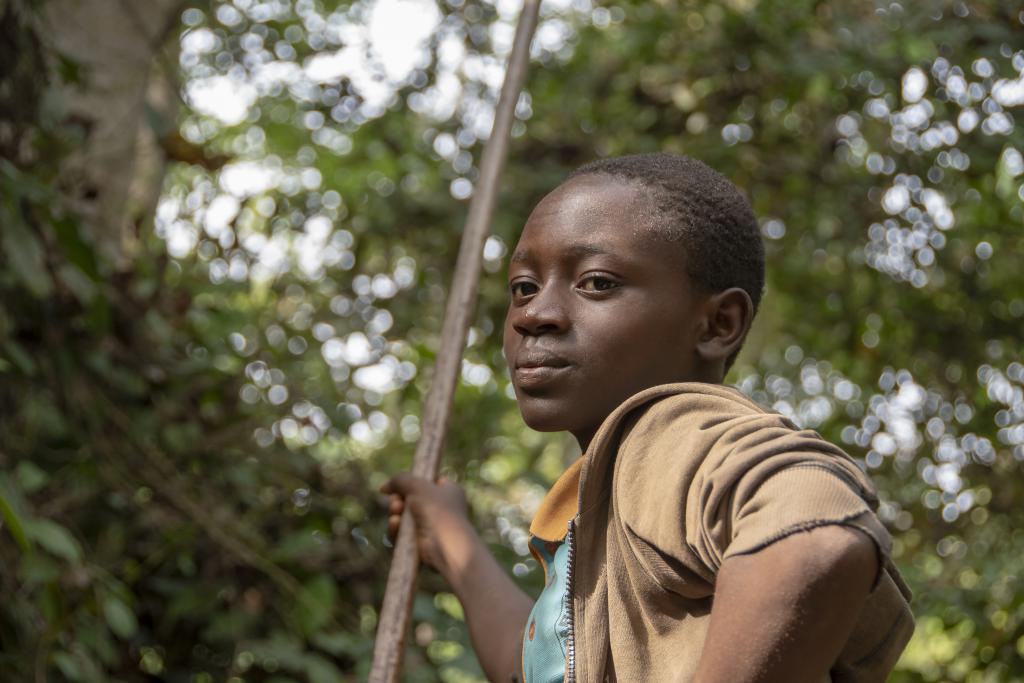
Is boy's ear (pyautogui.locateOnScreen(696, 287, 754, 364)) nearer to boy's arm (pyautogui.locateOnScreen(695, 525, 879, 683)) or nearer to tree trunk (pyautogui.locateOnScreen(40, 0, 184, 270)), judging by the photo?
boy's arm (pyautogui.locateOnScreen(695, 525, 879, 683))

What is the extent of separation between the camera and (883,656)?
122cm

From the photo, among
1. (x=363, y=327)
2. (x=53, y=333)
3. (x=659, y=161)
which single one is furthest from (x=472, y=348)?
(x=659, y=161)

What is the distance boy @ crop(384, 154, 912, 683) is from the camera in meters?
1.01

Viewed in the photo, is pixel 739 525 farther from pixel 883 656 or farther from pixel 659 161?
pixel 659 161

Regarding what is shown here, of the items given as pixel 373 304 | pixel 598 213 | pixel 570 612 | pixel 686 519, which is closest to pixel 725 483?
pixel 686 519

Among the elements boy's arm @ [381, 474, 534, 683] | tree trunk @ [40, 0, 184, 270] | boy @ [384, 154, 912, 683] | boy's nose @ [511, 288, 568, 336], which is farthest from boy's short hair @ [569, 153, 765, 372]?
tree trunk @ [40, 0, 184, 270]

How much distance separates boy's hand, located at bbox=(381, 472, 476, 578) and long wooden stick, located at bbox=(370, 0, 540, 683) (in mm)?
23

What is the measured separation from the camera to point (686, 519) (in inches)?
44.3

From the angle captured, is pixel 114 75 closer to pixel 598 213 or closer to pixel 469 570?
pixel 469 570

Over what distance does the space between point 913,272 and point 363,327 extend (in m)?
1.70

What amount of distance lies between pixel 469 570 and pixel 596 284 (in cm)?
74

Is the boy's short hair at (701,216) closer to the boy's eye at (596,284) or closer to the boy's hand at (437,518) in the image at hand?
the boy's eye at (596,284)

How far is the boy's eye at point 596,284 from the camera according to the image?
139cm

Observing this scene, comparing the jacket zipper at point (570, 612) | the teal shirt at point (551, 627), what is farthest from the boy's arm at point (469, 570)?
the jacket zipper at point (570, 612)
